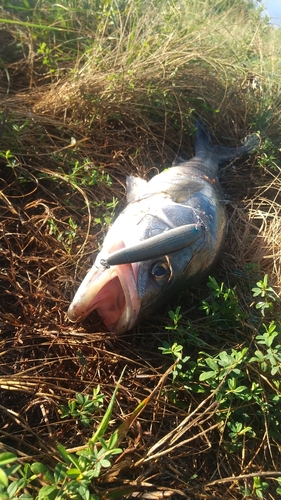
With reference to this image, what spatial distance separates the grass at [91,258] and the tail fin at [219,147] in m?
0.13

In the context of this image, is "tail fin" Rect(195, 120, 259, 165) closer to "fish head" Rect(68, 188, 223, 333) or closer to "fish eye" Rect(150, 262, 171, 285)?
"fish head" Rect(68, 188, 223, 333)

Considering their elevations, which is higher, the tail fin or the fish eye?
the tail fin

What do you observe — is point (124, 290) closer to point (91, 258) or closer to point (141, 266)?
point (141, 266)

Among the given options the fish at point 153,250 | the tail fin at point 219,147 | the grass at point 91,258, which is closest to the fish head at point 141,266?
the fish at point 153,250

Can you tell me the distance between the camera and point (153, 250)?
2.24 meters

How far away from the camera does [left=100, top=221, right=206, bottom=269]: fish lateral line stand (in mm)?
2166

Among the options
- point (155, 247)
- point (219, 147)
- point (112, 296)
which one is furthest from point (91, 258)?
point (219, 147)

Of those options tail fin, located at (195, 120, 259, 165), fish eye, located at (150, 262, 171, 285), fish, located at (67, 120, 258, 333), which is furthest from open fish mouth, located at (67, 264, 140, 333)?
tail fin, located at (195, 120, 259, 165)

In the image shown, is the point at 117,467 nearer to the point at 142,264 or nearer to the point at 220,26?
the point at 142,264

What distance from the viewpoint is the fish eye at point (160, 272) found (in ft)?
7.88

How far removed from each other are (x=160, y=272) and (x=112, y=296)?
12.8 inches

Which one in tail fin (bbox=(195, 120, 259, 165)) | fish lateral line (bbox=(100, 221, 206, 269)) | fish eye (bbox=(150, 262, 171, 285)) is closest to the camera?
fish lateral line (bbox=(100, 221, 206, 269))

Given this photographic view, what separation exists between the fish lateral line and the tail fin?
75.2 inches

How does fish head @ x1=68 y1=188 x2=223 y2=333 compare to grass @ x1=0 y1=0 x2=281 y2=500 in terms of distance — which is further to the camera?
fish head @ x1=68 y1=188 x2=223 y2=333
